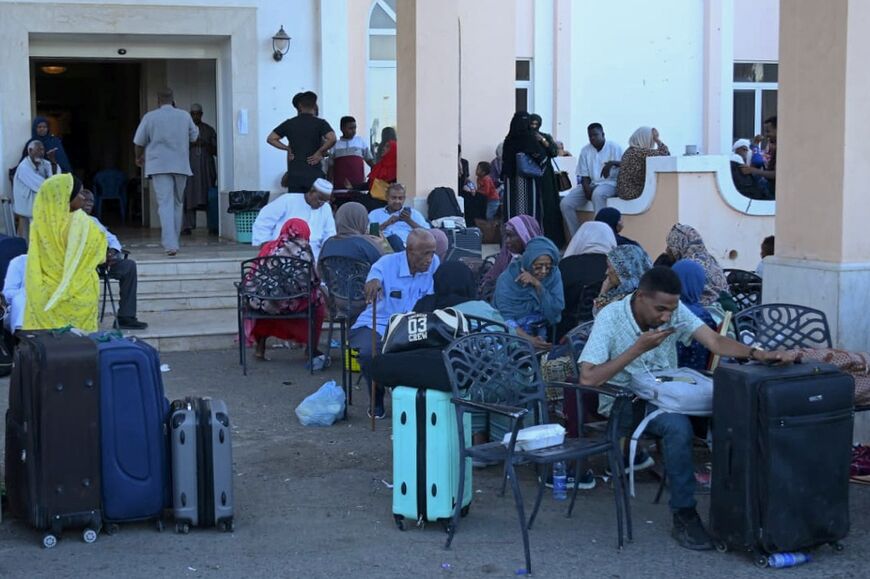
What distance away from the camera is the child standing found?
16.6m

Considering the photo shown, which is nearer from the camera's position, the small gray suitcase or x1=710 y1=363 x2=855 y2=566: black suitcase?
x1=710 y1=363 x2=855 y2=566: black suitcase

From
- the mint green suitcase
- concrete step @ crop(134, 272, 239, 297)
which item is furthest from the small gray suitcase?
concrete step @ crop(134, 272, 239, 297)

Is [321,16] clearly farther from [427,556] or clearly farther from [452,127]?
[427,556]

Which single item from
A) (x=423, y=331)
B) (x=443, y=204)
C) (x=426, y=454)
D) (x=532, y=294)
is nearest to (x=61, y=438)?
(x=426, y=454)

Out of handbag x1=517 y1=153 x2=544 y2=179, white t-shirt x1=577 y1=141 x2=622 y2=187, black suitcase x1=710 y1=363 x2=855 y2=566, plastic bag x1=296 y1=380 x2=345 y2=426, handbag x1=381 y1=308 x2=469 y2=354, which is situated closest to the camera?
black suitcase x1=710 y1=363 x2=855 y2=566

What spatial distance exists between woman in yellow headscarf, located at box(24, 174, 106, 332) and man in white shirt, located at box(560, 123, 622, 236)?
6476 mm

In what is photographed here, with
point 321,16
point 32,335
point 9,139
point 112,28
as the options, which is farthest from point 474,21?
point 32,335

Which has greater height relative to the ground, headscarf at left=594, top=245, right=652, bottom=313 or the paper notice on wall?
the paper notice on wall

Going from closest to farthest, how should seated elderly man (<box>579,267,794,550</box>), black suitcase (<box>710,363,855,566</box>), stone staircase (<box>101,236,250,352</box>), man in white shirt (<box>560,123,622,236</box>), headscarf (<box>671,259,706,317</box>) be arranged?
black suitcase (<box>710,363,855,566</box>), seated elderly man (<box>579,267,794,550</box>), headscarf (<box>671,259,706,317</box>), stone staircase (<box>101,236,250,352</box>), man in white shirt (<box>560,123,622,236</box>)

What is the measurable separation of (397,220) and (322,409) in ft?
11.4

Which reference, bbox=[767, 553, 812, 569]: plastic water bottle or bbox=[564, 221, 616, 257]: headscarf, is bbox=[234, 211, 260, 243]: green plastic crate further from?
bbox=[767, 553, 812, 569]: plastic water bottle

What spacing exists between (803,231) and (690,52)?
14.1m

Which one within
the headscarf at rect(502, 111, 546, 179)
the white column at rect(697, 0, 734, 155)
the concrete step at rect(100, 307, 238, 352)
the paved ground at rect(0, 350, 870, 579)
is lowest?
the paved ground at rect(0, 350, 870, 579)

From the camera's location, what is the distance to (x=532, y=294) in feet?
24.2
